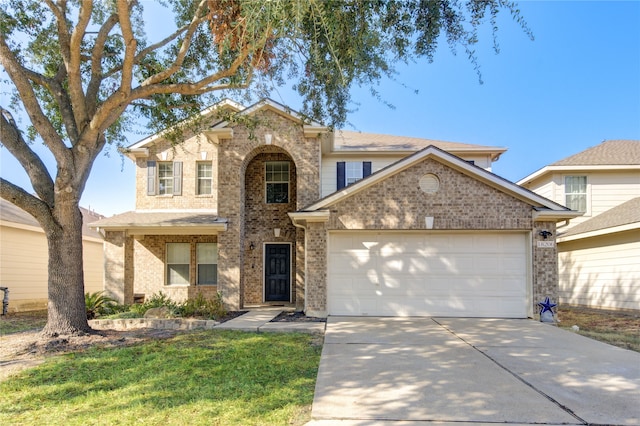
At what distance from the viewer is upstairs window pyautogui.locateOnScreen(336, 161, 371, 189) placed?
14.4 meters

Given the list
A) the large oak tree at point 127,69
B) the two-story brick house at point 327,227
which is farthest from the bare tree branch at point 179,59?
the two-story brick house at point 327,227

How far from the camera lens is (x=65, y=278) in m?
7.55

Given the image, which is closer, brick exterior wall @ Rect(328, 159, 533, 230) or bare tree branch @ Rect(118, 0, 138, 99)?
bare tree branch @ Rect(118, 0, 138, 99)

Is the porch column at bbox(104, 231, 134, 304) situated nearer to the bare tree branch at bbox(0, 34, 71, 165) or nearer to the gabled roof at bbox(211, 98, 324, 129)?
the gabled roof at bbox(211, 98, 324, 129)

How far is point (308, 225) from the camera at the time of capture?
10469 millimetres

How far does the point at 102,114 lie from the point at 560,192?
15759 mm

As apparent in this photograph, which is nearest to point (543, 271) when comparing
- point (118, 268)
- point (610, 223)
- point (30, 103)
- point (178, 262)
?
point (610, 223)

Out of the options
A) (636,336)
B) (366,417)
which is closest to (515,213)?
(636,336)

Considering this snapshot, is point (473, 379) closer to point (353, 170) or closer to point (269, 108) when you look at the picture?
point (269, 108)

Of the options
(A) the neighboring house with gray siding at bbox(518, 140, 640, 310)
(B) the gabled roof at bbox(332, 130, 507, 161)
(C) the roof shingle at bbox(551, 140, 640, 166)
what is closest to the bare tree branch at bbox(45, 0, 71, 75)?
(B) the gabled roof at bbox(332, 130, 507, 161)

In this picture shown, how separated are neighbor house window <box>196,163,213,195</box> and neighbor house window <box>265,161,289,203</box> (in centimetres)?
235

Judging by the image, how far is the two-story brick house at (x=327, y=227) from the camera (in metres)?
10.1

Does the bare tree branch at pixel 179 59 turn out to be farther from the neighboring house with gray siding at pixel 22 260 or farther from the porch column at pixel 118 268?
the neighboring house with gray siding at pixel 22 260

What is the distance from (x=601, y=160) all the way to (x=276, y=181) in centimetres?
1269
